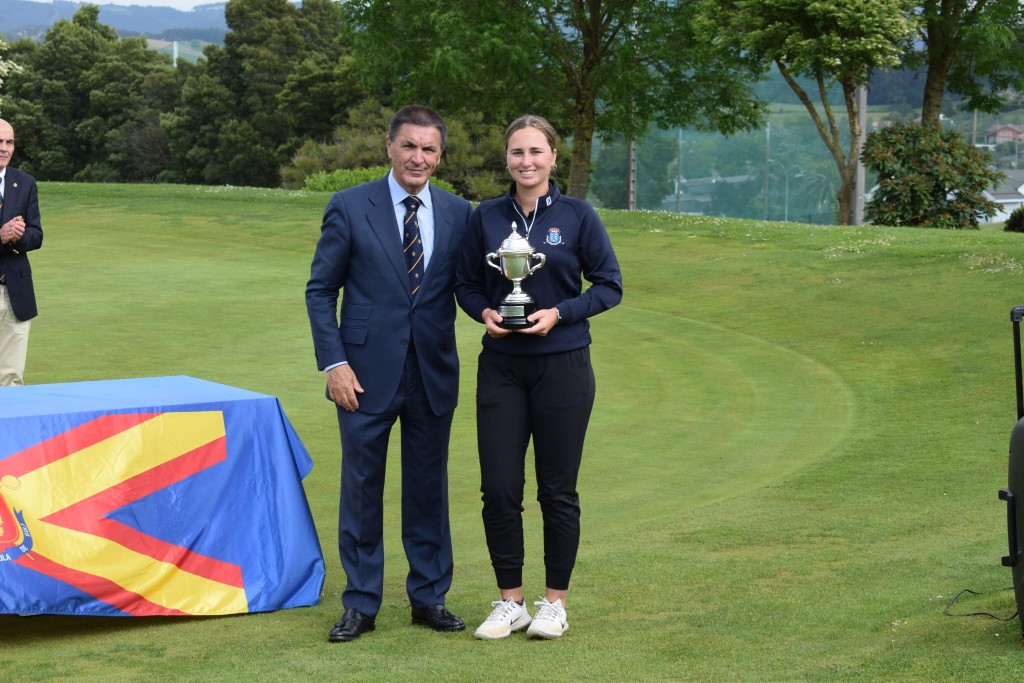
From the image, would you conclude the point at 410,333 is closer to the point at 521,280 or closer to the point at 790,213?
the point at 521,280

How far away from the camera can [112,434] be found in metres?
4.93

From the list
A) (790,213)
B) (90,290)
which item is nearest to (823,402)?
(90,290)

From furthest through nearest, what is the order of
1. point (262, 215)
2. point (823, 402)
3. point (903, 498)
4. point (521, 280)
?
point (262, 215)
point (823, 402)
point (903, 498)
point (521, 280)

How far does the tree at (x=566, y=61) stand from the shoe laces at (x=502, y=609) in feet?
88.1

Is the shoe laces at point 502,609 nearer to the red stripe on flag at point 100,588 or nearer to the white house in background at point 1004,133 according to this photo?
the red stripe on flag at point 100,588

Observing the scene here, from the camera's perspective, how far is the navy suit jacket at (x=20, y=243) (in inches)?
316

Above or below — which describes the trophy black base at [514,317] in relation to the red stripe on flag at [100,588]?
above

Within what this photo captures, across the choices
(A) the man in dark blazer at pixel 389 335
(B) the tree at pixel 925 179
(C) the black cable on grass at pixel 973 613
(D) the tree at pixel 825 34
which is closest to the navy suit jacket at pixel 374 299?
(A) the man in dark blazer at pixel 389 335

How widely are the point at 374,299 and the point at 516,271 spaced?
63cm

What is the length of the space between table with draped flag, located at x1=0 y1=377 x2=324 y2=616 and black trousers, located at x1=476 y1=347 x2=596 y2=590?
0.92m

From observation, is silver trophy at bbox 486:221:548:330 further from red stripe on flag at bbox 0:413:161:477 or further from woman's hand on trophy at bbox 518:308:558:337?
red stripe on flag at bbox 0:413:161:477

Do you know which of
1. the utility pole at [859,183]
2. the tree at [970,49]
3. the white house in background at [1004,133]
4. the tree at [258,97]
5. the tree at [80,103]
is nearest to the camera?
the utility pole at [859,183]

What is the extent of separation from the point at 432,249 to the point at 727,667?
1846 millimetres

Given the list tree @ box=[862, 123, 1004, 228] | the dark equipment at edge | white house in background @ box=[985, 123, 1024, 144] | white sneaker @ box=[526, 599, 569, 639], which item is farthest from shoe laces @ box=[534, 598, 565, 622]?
white house in background @ box=[985, 123, 1024, 144]
